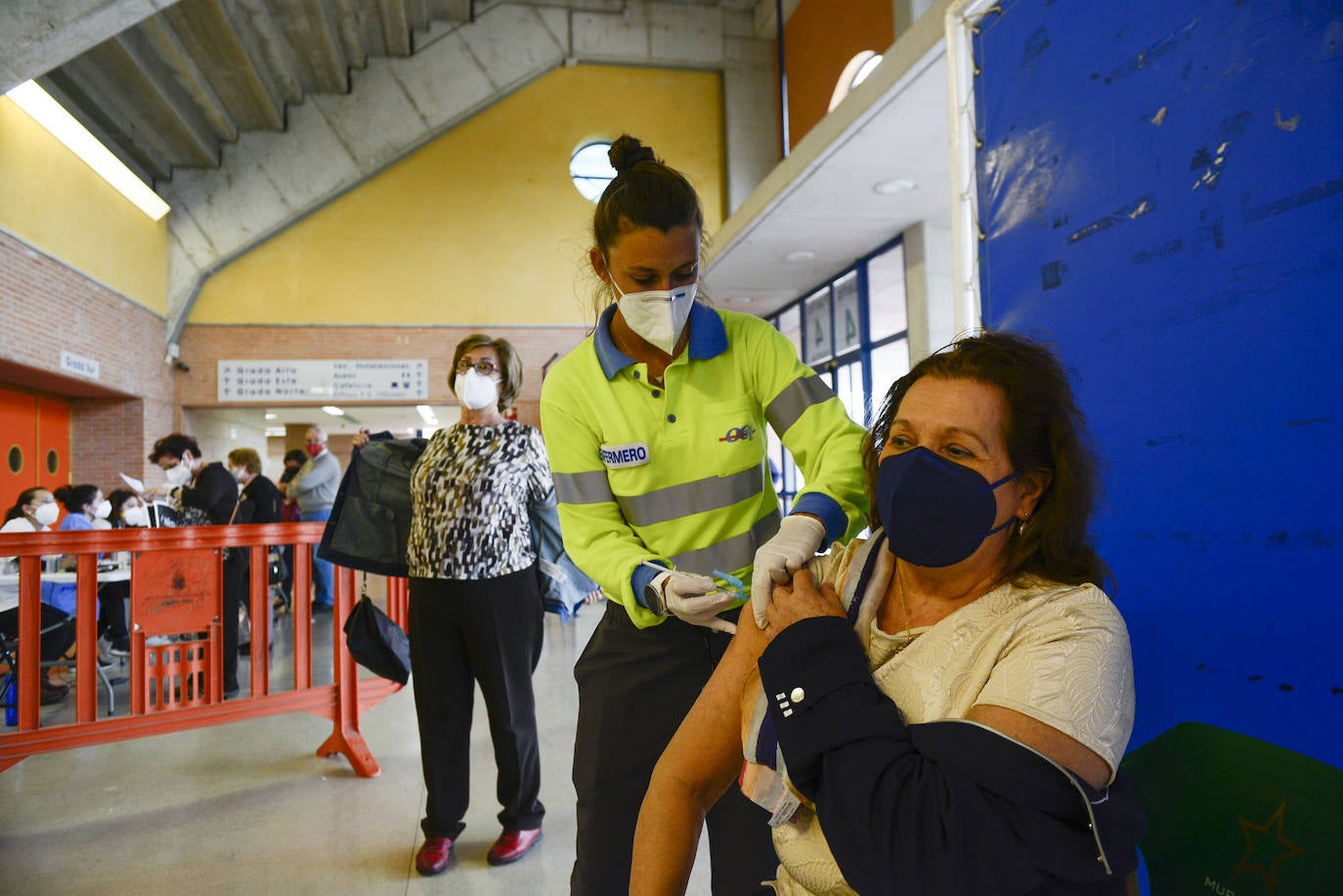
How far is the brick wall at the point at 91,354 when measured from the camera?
6816 mm

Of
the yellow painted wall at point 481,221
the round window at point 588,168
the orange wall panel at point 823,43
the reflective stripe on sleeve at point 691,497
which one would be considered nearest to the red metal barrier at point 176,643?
the reflective stripe on sleeve at point 691,497

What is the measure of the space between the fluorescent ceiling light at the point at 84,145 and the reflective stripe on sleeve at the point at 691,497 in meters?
6.97

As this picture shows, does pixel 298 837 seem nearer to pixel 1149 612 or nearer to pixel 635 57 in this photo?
pixel 1149 612

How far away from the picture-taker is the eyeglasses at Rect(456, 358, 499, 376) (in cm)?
257

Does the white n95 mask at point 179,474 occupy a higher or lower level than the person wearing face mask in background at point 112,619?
higher

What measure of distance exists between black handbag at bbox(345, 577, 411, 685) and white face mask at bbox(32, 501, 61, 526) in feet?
11.7

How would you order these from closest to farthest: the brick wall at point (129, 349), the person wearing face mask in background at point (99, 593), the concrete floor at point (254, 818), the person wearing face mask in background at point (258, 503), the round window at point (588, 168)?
the concrete floor at point (254, 818), the person wearing face mask in background at point (99, 593), the person wearing face mask in background at point (258, 503), the brick wall at point (129, 349), the round window at point (588, 168)

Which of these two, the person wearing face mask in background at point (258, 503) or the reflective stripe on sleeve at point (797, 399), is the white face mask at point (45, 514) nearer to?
the person wearing face mask in background at point (258, 503)

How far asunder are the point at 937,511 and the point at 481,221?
33.1 ft

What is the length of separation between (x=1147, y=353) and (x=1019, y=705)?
1.10 meters

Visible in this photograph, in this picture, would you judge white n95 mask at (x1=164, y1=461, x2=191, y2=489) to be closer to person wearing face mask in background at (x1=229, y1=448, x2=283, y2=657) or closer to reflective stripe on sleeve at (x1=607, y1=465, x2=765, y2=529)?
person wearing face mask in background at (x1=229, y1=448, x2=283, y2=657)

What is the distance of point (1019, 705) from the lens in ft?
2.66

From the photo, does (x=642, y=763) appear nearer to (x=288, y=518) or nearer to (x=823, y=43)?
(x=288, y=518)

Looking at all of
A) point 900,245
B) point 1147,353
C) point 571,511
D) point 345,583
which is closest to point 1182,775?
point 1147,353
